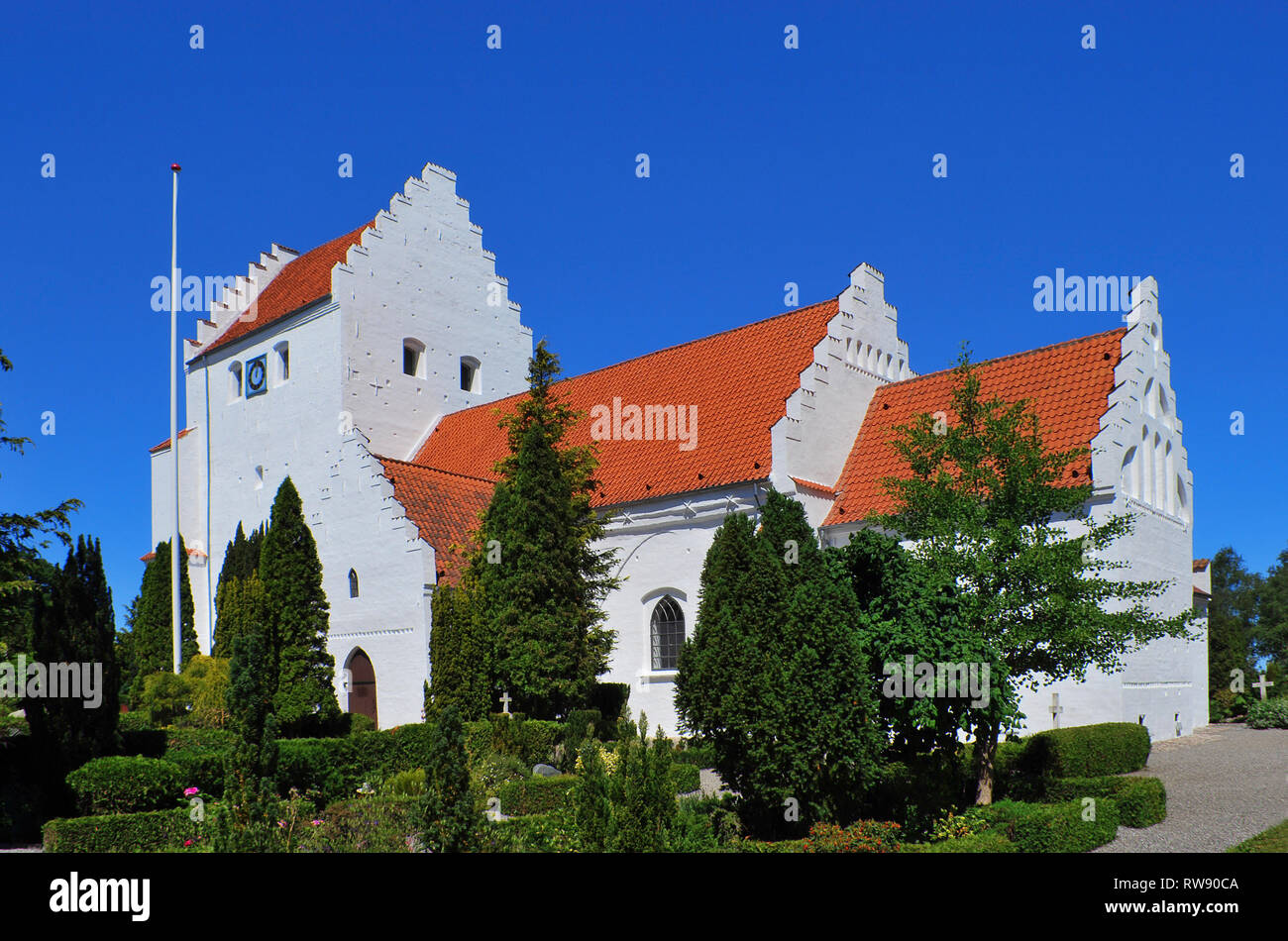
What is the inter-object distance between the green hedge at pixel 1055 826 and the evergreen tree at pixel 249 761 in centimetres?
841

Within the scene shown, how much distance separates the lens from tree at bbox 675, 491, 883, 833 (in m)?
11.7

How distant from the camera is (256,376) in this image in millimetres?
34500

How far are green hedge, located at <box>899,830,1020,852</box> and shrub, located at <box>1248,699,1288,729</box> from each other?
18852 millimetres

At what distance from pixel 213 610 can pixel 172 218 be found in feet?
43.5

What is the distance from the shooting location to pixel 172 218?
99.3ft

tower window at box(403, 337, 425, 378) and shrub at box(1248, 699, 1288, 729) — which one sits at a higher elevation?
tower window at box(403, 337, 425, 378)

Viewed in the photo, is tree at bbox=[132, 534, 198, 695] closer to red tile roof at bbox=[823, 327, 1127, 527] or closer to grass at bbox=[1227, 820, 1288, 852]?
red tile roof at bbox=[823, 327, 1127, 527]

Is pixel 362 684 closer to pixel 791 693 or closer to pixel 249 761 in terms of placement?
pixel 249 761

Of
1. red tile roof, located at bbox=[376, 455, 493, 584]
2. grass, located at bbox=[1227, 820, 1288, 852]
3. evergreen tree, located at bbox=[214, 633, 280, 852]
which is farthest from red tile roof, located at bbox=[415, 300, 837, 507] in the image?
evergreen tree, located at bbox=[214, 633, 280, 852]

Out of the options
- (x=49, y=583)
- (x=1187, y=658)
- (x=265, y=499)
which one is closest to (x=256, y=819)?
(x=49, y=583)

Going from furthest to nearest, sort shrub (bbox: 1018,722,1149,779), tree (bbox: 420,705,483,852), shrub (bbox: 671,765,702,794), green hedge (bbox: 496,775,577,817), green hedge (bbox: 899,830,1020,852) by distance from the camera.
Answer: shrub (bbox: 671,765,702,794) < shrub (bbox: 1018,722,1149,779) < green hedge (bbox: 496,775,577,817) < green hedge (bbox: 899,830,1020,852) < tree (bbox: 420,705,483,852)

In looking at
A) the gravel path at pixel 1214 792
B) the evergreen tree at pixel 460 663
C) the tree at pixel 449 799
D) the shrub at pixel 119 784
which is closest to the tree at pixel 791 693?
the gravel path at pixel 1214 792
